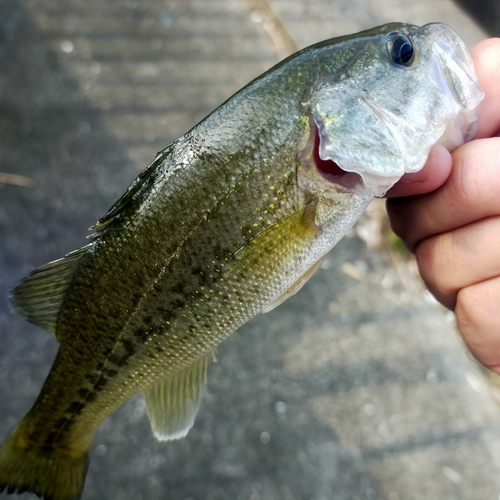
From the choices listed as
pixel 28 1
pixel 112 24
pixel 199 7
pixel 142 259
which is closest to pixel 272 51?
pixel 199 7

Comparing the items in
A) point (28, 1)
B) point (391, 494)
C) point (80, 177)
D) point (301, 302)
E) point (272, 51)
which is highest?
point (28, 1)

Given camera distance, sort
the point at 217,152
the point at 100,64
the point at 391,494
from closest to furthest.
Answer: the point at 217,152 → the point at 391,494 → the point at 100,64

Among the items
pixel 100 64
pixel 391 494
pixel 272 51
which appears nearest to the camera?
pixel 391 494

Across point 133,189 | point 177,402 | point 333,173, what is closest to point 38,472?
point 177,402

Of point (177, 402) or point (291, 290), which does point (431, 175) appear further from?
point (177, 402)

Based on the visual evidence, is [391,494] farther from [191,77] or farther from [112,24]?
[112,24]

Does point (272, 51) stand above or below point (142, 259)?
below

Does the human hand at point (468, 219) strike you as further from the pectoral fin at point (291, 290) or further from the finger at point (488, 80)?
the pectoral fin at point (291, 290)
